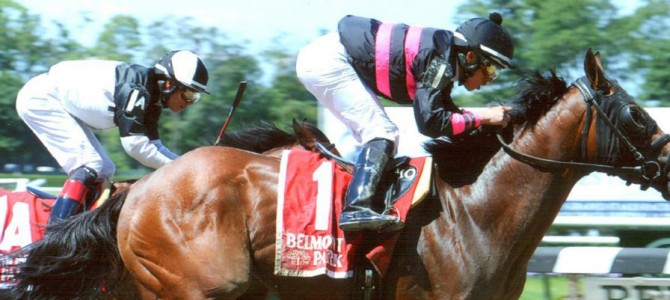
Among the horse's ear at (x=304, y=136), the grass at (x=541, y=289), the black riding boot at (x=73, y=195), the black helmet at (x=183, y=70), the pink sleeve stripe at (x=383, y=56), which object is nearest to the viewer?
the pink sleeve stripe at (x=383, y=56)

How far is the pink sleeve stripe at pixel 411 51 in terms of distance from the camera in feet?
16.3

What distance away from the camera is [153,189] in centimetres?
512

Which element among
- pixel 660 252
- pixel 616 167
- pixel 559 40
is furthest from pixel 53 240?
pixel 559 40

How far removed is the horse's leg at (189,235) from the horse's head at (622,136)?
1.82 m

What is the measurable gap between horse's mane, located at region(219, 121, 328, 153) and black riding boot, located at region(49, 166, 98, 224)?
827 millimetres

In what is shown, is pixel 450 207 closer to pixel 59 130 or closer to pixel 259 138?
pixel 259 138

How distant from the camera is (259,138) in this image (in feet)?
19.5

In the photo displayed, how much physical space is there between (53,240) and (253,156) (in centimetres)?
123

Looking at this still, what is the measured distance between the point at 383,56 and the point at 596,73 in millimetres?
1054

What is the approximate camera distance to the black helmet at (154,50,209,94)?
20.1ft

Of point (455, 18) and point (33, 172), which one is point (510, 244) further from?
point (455, 18)

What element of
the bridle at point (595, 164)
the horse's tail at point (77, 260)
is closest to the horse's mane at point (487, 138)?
the bridle at point (595, 164)

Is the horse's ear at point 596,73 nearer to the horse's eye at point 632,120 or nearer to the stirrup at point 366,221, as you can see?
the horse's eye at point 632,120

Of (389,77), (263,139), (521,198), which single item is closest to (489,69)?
(389,77)
